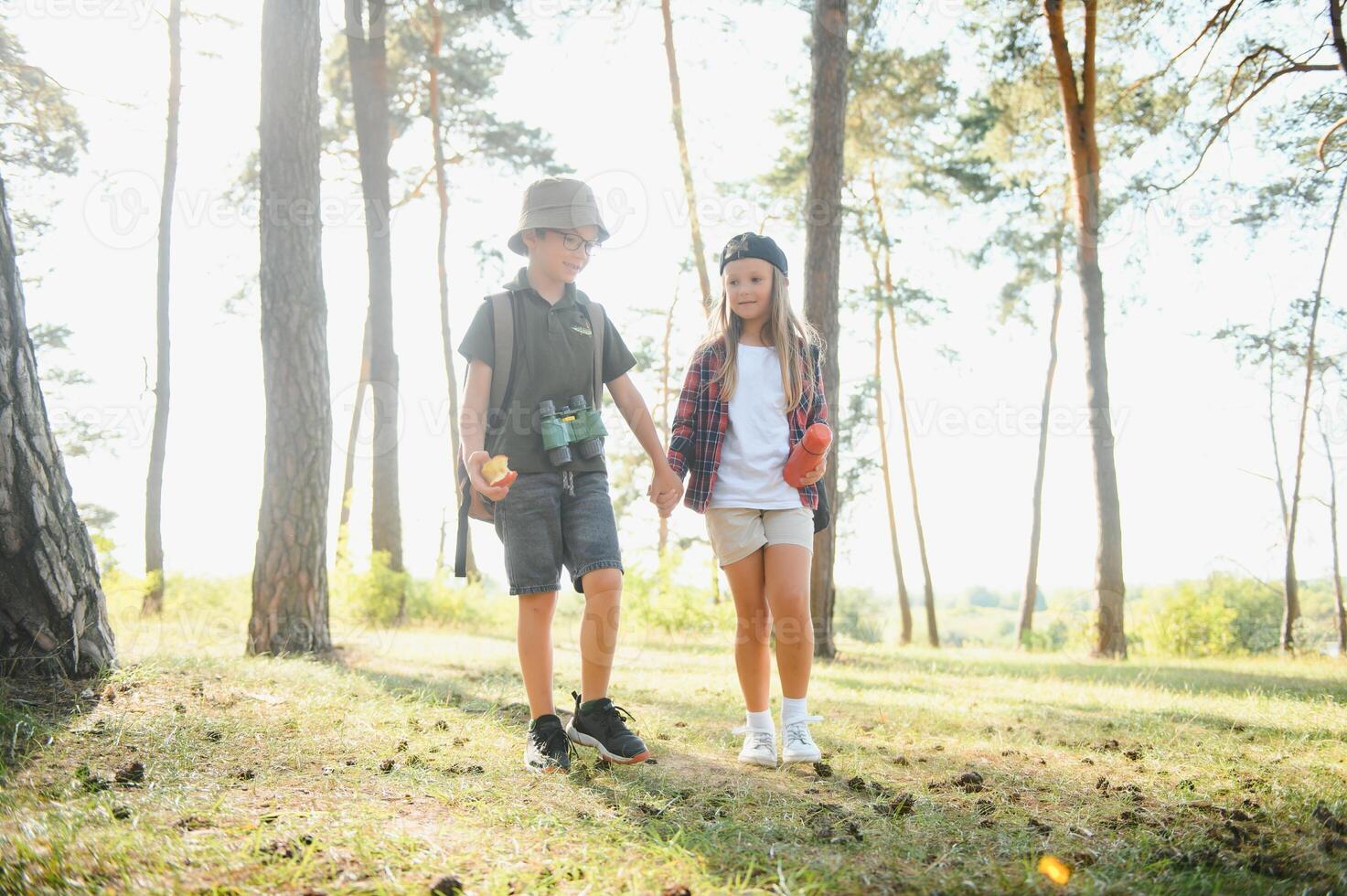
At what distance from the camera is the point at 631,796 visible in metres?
2.90

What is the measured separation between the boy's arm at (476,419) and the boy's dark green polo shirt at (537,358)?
0.05 m

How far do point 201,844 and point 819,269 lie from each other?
6.78 meters

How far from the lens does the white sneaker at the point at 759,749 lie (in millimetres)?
3543

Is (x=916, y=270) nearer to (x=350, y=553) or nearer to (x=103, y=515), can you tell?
(x=350, y=553)

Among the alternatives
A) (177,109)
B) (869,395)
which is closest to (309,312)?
(177,109)

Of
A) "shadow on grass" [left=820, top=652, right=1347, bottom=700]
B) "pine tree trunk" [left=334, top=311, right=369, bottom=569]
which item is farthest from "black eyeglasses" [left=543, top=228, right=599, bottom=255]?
"pine tree trunk" [left=334, top=311, right=369, bottom=569]

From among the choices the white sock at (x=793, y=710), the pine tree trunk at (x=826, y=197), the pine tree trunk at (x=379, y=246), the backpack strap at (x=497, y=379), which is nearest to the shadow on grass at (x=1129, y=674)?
the pine tree trunk at (x=826, y=197)

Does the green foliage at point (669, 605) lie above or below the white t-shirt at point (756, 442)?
below

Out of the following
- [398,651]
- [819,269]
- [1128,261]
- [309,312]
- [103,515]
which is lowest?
[398,651]

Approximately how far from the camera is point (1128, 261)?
1281 centimetres

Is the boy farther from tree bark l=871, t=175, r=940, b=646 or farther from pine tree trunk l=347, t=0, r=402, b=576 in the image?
tree bark l=871, t=175, r=940, b=646

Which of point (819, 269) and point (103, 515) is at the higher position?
point (819, 269)

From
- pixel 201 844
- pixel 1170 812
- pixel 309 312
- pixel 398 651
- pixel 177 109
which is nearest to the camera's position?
pixel 201 844

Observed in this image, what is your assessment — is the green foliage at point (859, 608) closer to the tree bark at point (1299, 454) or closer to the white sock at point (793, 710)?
the tree bark at point (1299, 454)
